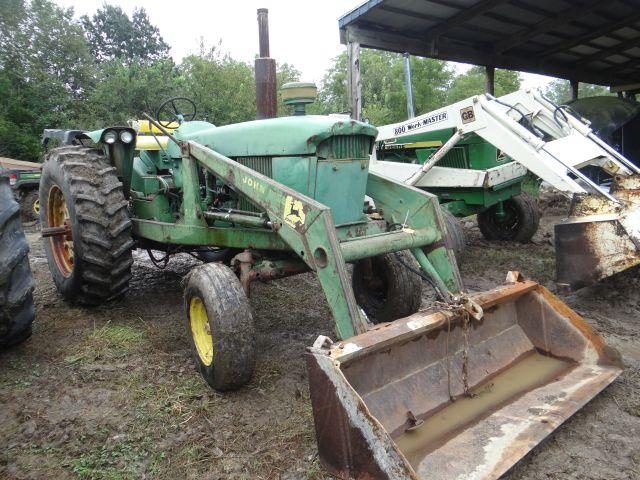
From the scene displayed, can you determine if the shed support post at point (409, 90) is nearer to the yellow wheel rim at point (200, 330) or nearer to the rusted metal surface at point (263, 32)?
the rusted metal surface at point (263, 32)

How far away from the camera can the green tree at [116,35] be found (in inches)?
1512

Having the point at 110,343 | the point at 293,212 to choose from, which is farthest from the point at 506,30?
the point at 110,343

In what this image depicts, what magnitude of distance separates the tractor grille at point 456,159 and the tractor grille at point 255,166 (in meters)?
3.66

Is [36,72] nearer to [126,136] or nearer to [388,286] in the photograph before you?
[126,136]

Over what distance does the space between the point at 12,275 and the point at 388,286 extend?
2420 millimetres

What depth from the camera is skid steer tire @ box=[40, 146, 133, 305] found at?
3863 mm

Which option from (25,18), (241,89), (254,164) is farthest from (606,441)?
(25,18)

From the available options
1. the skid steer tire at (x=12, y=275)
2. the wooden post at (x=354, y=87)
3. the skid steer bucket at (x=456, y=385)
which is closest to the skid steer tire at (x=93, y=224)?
the skid steer tire at (x=12, y=275)

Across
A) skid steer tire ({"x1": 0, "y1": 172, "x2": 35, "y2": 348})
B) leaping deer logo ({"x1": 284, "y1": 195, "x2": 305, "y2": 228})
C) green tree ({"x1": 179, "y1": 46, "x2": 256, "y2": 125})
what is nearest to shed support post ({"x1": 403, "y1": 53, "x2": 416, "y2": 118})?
leaping deer logo ({"x1": 284, "y1": 195, "x2": 305, "y2": 228})

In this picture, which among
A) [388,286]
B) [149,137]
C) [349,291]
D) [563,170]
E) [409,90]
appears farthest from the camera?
[409,90]

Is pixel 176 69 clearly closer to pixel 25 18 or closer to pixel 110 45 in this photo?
pixel 25 18

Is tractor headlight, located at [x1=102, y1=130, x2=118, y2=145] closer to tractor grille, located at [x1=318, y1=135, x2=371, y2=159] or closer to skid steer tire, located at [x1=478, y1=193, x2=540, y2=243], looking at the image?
tractor grille, located at [x1=318, y1=135, x2=371, y2=159]

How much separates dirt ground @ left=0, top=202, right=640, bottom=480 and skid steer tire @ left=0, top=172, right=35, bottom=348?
302 millimetres

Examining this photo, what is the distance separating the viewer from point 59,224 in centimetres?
479
